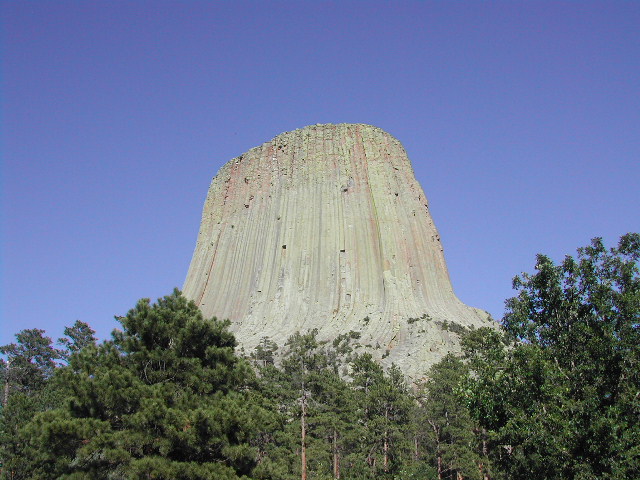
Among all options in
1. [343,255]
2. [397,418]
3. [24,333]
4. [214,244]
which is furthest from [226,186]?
[397,418]

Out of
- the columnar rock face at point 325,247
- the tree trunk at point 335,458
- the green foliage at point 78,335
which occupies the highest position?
the columnar rock face at point 325,247

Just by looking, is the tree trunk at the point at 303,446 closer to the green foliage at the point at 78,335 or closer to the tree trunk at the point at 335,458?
the tree trunk at the point at 335,458

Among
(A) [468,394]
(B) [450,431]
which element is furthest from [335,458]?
(A) [468,394]

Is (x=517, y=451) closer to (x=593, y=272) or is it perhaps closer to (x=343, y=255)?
(x=593, y=272)

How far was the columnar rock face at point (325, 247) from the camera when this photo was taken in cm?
6975

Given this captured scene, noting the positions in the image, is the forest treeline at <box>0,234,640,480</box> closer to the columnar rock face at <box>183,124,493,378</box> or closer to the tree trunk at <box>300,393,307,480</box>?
the tree trunk at <box>300,393,307,480</box>

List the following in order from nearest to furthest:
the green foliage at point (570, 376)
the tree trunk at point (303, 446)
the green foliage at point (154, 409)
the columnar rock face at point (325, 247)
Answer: the green foliage at point (570, 376)
the green foliage at point (154, 409)
the tree trunk at point (303, 446)
the columnar rock face at point (325, 247)

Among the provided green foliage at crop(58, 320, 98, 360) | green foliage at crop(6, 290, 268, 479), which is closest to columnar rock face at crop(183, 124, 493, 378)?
green foliage at crop(58, 320, 98, 360)

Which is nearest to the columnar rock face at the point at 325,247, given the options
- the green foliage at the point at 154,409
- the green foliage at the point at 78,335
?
the green foliage at the point at 78,335

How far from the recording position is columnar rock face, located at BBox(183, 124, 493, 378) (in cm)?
6975

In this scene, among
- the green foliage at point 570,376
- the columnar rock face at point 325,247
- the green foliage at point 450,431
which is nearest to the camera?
the green foliage at point 570,376

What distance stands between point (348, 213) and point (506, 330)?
59768 millimetres

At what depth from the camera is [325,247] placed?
76125 mm

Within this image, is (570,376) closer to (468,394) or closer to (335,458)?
(468,394)
